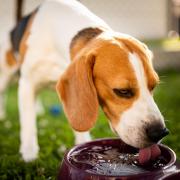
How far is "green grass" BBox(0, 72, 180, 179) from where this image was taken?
11.1 ft

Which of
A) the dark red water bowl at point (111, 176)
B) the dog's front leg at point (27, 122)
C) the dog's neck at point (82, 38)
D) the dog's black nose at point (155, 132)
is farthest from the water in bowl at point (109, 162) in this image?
the dog's front leg at point (27, 122)

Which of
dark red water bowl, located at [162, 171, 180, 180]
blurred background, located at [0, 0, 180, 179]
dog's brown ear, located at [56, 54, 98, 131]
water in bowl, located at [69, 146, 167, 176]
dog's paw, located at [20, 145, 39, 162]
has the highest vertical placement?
dog's brown ear, located at [56, 54, 98, 131]

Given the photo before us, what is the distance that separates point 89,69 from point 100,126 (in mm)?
1798

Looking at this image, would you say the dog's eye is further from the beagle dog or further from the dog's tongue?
the dog's tongue

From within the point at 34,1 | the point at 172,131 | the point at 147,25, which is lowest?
the point at 147,25

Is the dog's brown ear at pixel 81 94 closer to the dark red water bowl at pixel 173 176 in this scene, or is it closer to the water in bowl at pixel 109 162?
the water in bowl at pixel 109 162

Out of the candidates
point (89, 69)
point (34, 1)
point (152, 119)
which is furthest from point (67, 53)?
point (34, 1)

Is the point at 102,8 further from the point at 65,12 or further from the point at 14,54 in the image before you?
the point at 65,12

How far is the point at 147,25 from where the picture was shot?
29.4 feet

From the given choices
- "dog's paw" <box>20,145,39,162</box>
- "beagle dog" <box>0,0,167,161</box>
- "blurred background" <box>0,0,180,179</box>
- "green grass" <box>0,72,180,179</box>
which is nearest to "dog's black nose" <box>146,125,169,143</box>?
"beagle dog" <box>0,0,167,161</box>

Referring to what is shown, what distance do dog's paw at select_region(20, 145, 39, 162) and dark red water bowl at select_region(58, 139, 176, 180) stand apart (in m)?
0.79

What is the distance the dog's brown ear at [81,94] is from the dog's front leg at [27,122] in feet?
2.77

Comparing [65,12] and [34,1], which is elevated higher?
[65,12]

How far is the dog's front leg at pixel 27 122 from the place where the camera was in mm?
3674
